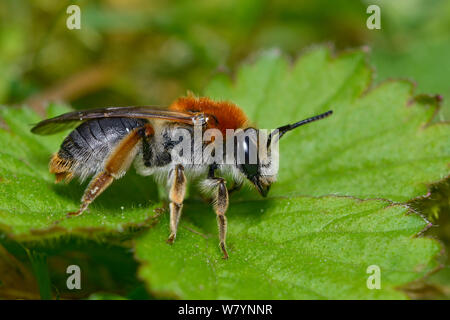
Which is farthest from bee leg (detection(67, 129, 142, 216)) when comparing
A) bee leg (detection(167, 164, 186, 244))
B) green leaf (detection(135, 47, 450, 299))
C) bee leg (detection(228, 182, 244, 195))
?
bee leg (detection(228, 182, 244, 195))

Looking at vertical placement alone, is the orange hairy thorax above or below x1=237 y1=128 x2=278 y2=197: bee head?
above

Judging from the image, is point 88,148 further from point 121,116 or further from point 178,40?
point 178,40

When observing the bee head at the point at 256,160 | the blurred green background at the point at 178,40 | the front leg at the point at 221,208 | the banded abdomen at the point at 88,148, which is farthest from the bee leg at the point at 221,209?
the blurred green background at the point at 178,40

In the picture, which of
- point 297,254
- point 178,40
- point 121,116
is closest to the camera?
point 297,254

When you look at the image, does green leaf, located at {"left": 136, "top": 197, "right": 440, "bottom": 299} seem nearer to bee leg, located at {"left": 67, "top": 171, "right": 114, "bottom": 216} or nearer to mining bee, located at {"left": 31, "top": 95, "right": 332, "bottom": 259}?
mining bee, located at {"left": 31, "top": 95, "right": 332, "bottom": 259}

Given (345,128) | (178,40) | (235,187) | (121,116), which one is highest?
(178,40)

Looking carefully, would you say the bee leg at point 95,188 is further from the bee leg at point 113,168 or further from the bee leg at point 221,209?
the bee leg at point 221,209

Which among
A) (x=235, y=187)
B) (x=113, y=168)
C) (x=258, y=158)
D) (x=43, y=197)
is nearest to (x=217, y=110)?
(x=258, y=158)
